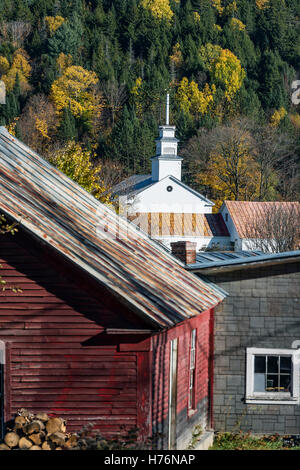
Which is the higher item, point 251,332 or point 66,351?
point 251,332

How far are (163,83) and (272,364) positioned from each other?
121 meters

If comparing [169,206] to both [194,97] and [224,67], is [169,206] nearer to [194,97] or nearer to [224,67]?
[194,97]

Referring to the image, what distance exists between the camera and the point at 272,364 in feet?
54.6

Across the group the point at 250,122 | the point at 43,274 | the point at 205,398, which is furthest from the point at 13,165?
the point at 250,122

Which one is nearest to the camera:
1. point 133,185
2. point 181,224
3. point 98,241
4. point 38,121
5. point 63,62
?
point 98,241

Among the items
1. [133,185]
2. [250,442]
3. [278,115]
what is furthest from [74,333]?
[278,115]

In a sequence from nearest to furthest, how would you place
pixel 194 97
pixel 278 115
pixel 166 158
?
1. pixel 166 158
2. pixel 278 115
3. pixel 194 97

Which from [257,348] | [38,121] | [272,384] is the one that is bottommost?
[272,384]

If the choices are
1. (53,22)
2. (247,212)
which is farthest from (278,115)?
(247,212)

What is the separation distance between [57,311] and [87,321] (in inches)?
19.0

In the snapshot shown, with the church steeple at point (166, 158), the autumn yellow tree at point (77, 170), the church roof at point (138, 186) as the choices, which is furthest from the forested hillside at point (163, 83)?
the autumn yellow tree at point (77, 170)

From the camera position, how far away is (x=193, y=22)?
178500 millimetres

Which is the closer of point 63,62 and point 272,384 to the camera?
point 272,384
